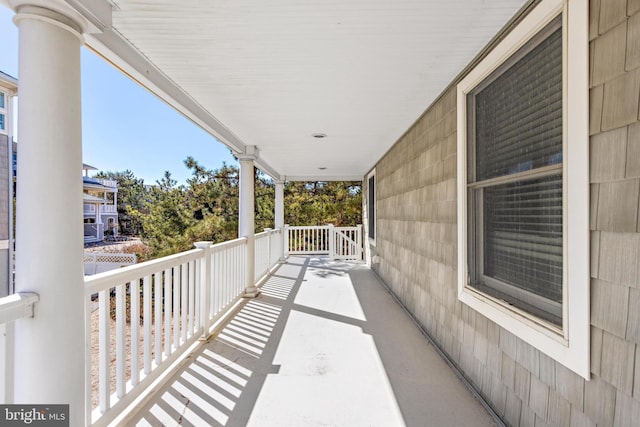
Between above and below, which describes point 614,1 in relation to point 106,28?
below

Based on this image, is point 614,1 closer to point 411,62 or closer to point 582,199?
point 582,199

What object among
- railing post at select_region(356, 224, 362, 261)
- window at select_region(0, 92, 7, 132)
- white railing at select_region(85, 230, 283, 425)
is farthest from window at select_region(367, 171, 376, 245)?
window at select_region(0, 92, 7, 132)

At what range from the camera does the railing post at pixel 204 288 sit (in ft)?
10.4

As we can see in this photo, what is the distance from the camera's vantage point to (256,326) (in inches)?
142

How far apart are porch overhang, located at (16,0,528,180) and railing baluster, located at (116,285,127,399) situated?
5.11ft

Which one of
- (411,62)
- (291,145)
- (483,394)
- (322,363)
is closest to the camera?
(483,394)

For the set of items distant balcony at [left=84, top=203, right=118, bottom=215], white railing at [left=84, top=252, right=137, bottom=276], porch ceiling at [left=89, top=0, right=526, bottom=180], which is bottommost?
white railing at [left=84, top=252, right=137, bottom=276]

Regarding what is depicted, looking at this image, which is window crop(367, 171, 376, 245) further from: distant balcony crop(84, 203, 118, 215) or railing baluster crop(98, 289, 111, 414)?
distant balcony crop(84, 203, 118, 215)

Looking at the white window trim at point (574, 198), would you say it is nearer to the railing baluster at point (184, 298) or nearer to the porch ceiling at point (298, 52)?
the porch ceiling at point (298, 52)

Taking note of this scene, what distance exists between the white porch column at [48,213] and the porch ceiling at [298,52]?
426 mm

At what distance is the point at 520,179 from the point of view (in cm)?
188

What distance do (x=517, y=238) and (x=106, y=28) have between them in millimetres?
2719

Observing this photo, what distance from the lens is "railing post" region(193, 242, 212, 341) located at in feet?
10.4

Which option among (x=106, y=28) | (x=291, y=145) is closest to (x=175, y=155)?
(x=291, y=145)
